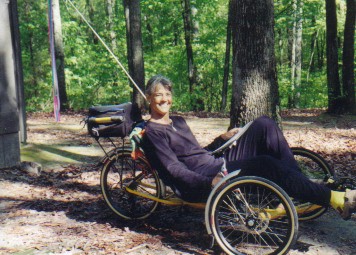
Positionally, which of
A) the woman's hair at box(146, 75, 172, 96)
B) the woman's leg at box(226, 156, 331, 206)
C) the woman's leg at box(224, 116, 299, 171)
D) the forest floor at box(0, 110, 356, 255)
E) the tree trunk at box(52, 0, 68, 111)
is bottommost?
the forest floor at box(0, 110, 356, 255)

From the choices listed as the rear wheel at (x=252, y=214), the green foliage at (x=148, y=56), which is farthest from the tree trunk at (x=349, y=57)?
the rear wheel at (x=252, y=214)

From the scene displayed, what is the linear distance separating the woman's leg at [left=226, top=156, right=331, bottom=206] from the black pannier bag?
127 centimetres

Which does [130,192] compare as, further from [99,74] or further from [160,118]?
[99,74]

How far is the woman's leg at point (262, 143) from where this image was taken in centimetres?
381

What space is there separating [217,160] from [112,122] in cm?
108

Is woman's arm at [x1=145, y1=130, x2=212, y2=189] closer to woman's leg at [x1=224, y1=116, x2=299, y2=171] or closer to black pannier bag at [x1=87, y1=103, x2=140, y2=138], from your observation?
black pannier bag at [x1=87, y1=103, x2=140, y2=138]

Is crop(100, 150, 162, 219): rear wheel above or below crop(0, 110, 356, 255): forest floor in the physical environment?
above

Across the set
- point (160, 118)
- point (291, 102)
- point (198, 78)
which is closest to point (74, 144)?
point (160, 118)

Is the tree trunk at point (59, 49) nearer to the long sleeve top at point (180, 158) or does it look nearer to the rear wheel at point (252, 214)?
the long sleeve top at point (180, 158)

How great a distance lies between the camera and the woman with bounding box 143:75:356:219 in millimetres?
3301

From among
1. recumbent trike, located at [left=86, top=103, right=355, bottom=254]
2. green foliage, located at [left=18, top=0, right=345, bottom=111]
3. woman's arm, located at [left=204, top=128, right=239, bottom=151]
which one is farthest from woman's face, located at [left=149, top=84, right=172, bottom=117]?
green foliage, located at [left=18, top=0, right=345, bottom=111]

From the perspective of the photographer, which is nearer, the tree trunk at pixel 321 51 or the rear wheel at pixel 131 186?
the rear wheel at pixel 131 186

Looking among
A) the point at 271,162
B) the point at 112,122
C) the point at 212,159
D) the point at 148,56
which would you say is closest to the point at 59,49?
the point at 148,56

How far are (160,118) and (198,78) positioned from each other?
1862 cm
